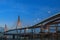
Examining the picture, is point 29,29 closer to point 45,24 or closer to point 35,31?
point 35,31

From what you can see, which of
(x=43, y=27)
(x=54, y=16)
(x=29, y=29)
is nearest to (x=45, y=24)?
(x=43, y=27)

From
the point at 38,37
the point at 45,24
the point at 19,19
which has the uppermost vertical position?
the point at 19,19

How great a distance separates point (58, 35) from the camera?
13336 millimetres

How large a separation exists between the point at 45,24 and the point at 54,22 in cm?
102

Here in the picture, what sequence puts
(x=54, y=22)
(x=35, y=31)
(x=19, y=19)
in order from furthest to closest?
1. (x=19, y=19)
2. (x=35, y=31)
3. (x=54, y=22)

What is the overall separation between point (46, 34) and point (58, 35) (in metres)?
1.40

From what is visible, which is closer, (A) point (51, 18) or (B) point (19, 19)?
(A) point (51, 18)

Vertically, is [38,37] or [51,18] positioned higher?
[51,18]

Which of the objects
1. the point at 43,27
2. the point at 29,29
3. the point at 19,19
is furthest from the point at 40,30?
the point at 19,19

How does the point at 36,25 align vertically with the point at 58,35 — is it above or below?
above

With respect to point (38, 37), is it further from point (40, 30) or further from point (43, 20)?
point (43, 20)

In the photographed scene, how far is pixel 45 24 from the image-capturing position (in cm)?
1495

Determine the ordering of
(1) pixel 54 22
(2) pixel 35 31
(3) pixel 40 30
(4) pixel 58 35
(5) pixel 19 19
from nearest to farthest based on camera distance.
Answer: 1. (4) pixel 58 35
2. (1) pixel 54 22
3. (3) pixel 40 30
4. (2) pixel 35 31
5. (5) pixel 19 19

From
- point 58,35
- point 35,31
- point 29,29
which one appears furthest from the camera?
point 29,29
